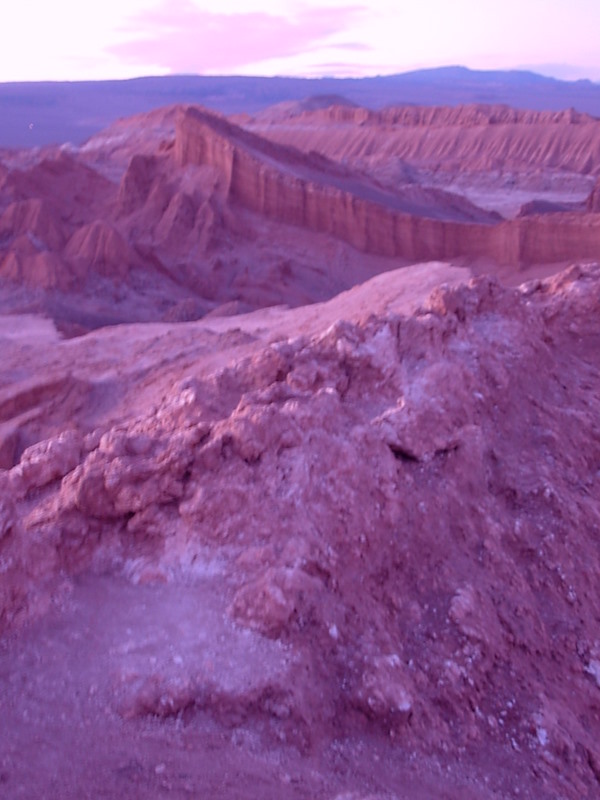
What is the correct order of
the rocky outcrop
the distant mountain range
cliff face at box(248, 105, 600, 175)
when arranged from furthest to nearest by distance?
the distant mountain range < cliff face at box(248, 105, 600, 175) < the rocky outcrop

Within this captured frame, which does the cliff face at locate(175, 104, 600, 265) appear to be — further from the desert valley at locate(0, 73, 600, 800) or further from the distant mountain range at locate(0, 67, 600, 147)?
the distant mountain range at locate(0, 67, 600, 147)

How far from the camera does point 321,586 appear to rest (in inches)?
136

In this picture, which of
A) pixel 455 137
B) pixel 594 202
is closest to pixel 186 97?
pixel 455 137

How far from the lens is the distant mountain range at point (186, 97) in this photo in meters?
68.1

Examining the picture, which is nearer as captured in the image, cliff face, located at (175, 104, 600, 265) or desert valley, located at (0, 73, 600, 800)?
desert valley, located at (0, 73, 600, 800)

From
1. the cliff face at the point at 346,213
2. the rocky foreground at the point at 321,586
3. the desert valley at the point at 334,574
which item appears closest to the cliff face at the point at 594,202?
the cliff face at the point at 346,213

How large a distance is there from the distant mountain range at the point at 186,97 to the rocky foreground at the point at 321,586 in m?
56.3

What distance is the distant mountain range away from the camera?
2682 inches

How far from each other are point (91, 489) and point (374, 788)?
1710 millimetres

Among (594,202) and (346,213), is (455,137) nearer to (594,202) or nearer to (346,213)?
(594,202)

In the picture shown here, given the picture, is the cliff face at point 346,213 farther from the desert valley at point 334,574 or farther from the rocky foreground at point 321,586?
the rocky foreground at point 321,586

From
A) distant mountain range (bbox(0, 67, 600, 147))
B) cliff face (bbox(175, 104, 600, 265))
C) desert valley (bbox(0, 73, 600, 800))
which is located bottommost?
distant mountain range (bbox(0, 67, 600, 147))

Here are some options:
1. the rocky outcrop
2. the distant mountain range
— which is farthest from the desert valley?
the distant mountain range

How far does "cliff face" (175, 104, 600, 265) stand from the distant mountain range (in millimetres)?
39411
